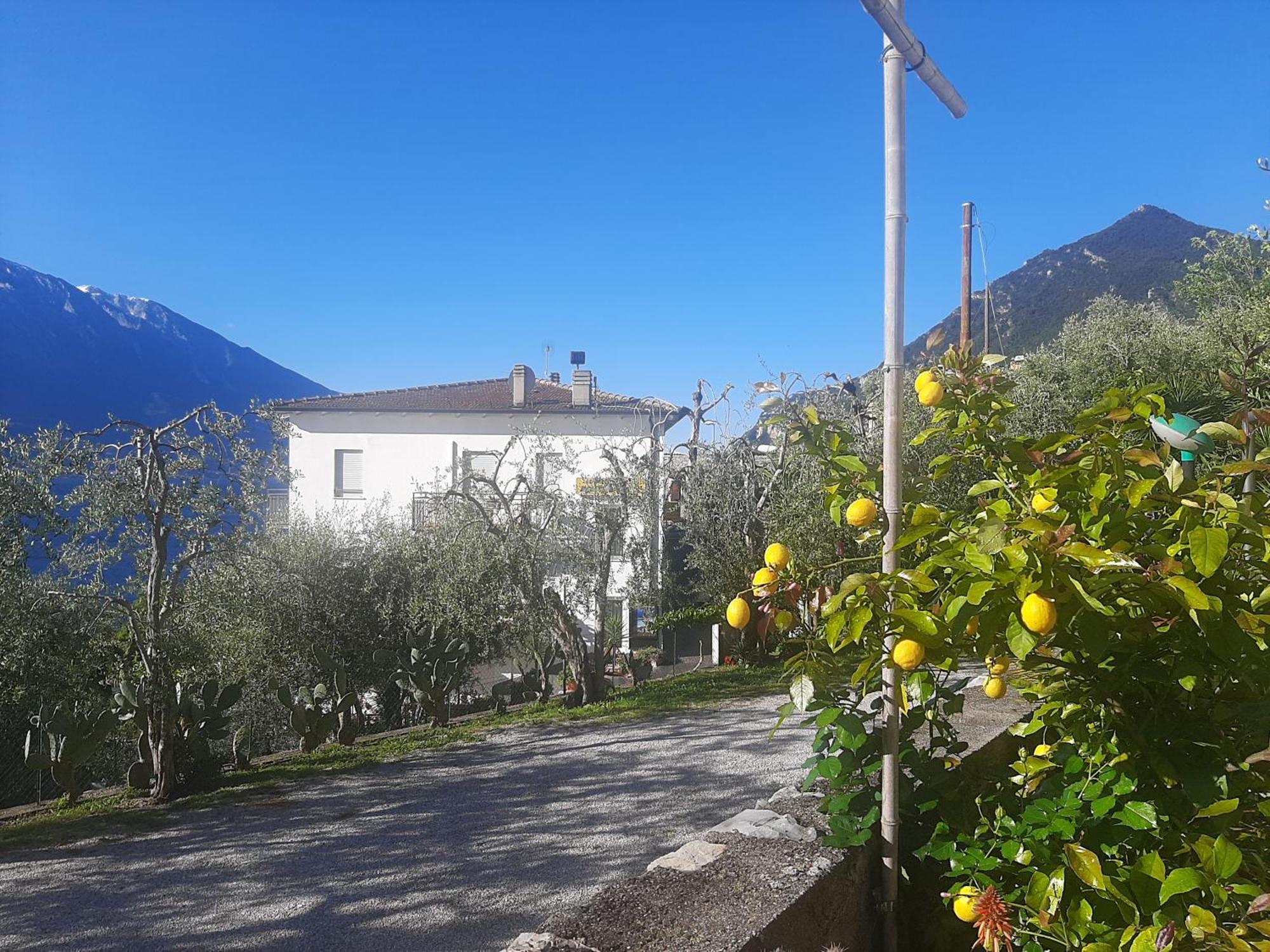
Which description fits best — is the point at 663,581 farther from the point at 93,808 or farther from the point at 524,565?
the point at 93,808

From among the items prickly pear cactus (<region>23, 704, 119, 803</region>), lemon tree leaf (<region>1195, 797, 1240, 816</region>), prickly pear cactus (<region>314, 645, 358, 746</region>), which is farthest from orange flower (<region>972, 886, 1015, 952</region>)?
prickly pear cactus (<region>314, 645, 358, 746</region>)

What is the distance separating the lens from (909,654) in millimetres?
1572

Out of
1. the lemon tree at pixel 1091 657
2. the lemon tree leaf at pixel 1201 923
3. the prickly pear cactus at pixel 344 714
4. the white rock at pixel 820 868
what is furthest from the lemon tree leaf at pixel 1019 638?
the prickly pear cactus at pixel 344 714

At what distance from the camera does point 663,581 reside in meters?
12.6

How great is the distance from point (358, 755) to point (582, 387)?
17.0m

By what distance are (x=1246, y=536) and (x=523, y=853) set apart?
15.0ft

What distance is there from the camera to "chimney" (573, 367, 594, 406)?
24594mm

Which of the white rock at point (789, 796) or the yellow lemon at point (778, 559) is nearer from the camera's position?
the yellow lemon at point (778, 559)

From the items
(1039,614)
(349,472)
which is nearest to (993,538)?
(1039,614)

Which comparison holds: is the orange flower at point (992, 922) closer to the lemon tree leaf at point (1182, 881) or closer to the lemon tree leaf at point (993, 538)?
the lemon tree leaf at point (1182, 881)

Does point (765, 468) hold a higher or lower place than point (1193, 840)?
higher

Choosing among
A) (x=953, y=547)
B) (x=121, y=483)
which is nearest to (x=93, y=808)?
(x=121, y=483)

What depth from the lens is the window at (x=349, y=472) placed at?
25.6 meters

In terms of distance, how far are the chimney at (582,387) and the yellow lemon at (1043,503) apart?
22.8 m
